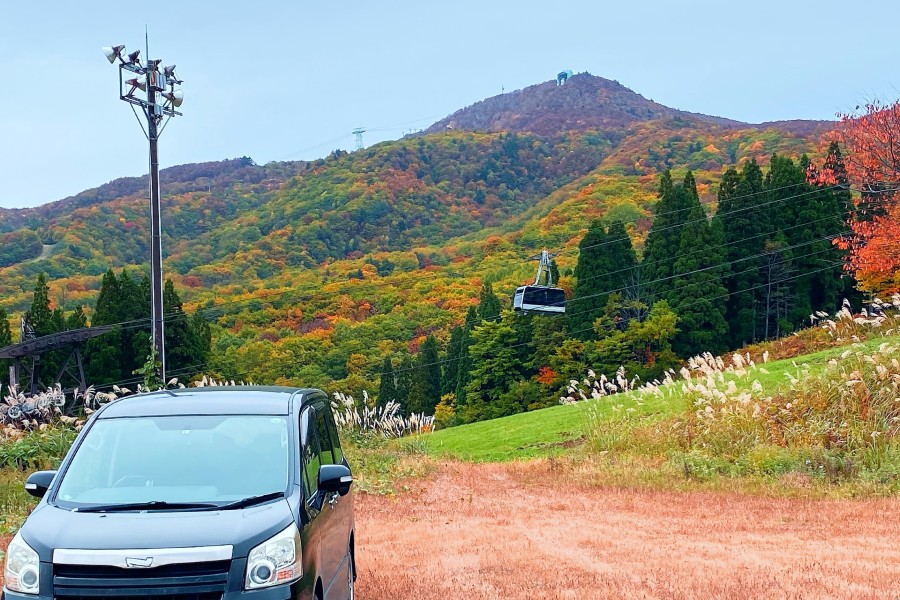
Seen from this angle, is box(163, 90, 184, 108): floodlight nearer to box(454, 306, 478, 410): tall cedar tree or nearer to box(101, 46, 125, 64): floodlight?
box(101, 46, 125, 64): floodlight

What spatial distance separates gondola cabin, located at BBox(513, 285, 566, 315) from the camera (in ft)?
149

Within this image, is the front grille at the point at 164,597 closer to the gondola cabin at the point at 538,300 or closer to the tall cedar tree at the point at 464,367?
the gondola cabin at the point at 538,300

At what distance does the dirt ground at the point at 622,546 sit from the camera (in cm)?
752

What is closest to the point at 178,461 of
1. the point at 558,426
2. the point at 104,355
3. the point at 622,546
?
the point at 622,546

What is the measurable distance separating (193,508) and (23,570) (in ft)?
2.96

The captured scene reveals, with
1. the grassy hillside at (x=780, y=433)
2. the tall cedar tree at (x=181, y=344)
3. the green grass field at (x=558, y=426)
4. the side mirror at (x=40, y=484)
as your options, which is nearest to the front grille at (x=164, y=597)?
the side mirror at (x=40, y=484)

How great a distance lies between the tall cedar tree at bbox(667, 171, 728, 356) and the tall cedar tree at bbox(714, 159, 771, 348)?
108 cm

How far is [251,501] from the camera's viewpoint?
5.40 metres

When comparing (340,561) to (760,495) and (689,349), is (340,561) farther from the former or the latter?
(689,349)

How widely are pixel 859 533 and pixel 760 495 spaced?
3.32 meters

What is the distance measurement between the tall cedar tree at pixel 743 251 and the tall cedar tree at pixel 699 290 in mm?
1080

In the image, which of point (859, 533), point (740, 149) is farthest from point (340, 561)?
point (740, 149)

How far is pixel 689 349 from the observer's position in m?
51.9

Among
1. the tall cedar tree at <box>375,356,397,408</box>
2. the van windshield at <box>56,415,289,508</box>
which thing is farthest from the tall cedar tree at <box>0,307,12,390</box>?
the van windshield at <box>56,415,289,508</box>
